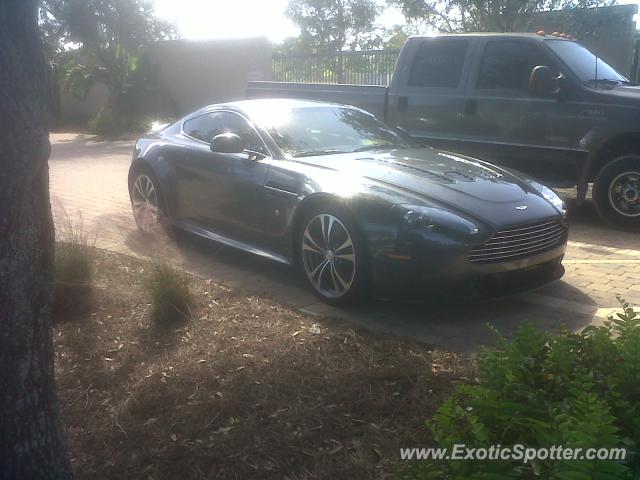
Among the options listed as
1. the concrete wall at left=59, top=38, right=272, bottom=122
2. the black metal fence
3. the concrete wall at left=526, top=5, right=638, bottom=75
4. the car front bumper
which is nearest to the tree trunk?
the car front bumper

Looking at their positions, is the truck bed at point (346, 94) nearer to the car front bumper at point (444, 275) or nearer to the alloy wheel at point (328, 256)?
the alloy wheel at point (328, 256)

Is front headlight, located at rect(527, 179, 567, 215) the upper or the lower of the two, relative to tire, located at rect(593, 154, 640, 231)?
upper

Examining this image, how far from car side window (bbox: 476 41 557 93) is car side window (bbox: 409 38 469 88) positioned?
285 millimetres

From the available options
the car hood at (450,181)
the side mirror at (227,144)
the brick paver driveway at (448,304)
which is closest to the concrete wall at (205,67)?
the brick paver driveway at (448,304)

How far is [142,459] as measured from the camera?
123 inches

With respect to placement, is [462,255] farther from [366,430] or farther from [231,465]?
[231,465]

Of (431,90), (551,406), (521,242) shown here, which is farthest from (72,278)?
(431,90)

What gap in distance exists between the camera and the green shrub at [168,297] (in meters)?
4.68

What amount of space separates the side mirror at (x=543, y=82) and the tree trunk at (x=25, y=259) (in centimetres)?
587

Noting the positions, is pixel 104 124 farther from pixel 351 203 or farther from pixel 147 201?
pixel 351 203

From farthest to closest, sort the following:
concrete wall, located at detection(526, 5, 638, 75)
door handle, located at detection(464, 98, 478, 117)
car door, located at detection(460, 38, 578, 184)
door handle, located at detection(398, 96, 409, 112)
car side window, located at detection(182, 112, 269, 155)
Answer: concrete wall, located at detection(526, 5, 638, 75) → door handle, located at detection(398, 96, 409, 112) → door handle, located at detection(464, 98, 478, 117) → car door, located at detection(460, 38, 578, 184) → car side window, located at detection(182, 112, 269, 155)

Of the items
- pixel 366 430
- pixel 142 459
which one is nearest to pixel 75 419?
pixel 142 459

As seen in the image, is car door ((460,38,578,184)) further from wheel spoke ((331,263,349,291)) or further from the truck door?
wheel spoke ((331,263,349,291))

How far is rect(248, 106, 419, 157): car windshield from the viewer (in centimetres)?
588
